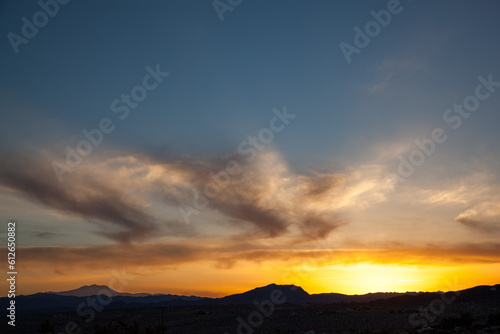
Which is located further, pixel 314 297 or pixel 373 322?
pixel 314 297

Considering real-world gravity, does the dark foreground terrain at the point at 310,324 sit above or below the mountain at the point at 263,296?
below

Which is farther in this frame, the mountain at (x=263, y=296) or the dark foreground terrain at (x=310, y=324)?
the mountain at (x=263, y=296)

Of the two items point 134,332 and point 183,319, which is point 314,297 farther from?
point 134,332

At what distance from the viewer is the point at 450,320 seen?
32188mm

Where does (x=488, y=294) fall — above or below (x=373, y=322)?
above

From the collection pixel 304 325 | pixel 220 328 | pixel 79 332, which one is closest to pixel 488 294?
pixel 304 325

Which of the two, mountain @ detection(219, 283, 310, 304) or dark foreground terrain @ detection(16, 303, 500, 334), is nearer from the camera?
dark foreground terrain @ detection(16, 303, 500, 334)

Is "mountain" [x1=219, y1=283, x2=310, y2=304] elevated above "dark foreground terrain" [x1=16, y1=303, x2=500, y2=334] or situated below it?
above

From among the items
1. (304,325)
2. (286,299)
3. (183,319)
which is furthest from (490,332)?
(286,299)

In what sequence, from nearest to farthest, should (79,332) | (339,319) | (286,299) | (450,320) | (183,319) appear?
(450,320), (79,332), (339,319), (183,319), (286,299)

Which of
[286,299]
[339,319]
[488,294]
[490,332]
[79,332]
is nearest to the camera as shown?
[490,332]

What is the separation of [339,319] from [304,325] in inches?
226

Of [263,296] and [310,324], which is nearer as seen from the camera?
[310,324]

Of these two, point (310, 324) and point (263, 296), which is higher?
point (263, 296)
